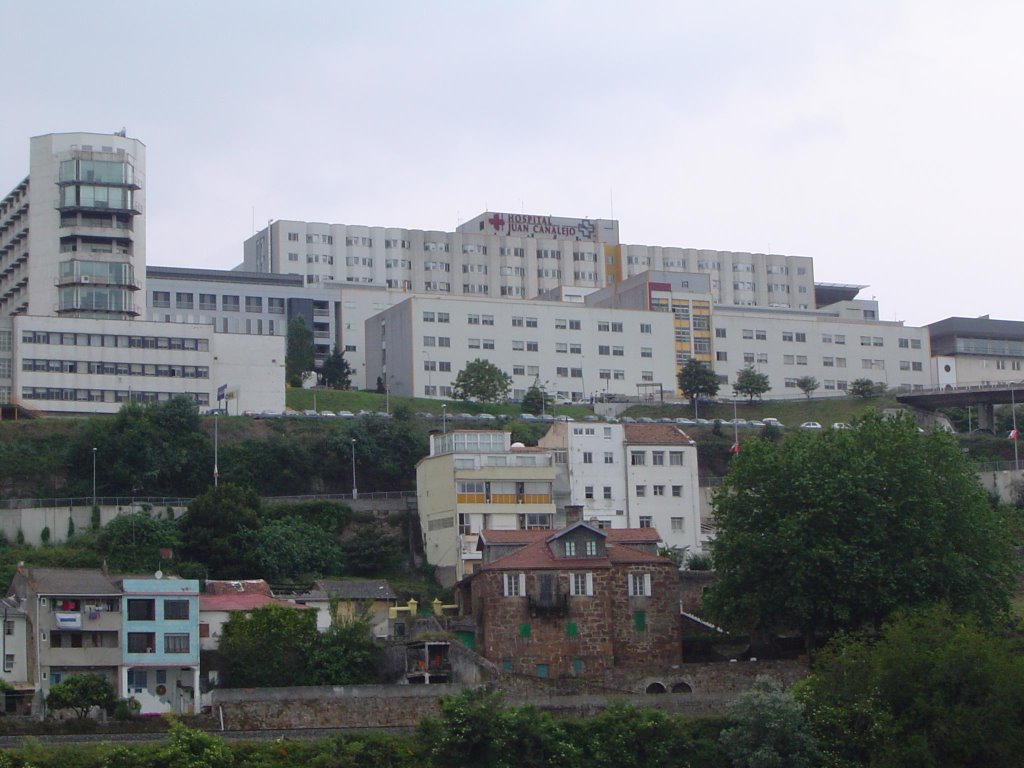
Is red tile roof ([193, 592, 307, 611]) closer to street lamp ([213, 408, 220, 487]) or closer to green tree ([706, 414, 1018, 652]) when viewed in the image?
green tree ([706, 414, 1018, 652])

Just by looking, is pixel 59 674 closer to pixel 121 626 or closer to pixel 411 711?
pixel 121 626

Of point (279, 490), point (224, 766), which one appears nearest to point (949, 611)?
point (224, 766)

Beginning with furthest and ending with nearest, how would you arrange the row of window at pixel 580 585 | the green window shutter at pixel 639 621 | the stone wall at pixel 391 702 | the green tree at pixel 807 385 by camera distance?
1. the green tree at pixel 807 385
2. the green window shutter at pixel 639 621
3. the row of window at pixel 580 585
4. the stone wall at pixel 391 702

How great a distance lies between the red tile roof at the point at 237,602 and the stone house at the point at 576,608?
1082 centimetres

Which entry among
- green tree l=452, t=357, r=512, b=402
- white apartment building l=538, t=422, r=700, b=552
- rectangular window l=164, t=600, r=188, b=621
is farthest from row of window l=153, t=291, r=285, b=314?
rectangular window l=164, t=600, r=188, b=621

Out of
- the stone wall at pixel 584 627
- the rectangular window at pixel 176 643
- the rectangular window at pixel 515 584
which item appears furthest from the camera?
the rectangular window at pixel 515 584

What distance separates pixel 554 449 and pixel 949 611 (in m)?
38.8

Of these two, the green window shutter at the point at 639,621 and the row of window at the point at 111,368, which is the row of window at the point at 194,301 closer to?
the row of window at the point at 111,368

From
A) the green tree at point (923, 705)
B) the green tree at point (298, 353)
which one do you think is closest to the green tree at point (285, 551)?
the green tree at point (923, 705)

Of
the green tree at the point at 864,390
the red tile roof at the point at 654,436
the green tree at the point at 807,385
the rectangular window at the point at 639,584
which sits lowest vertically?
the rectangular window at the point at 639,584

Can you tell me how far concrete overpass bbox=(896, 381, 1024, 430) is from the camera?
493 ft

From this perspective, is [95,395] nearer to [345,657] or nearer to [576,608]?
[345,657]

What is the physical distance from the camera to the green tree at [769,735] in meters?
66.5

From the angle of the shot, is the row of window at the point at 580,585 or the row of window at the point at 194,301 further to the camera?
the row of window at the point at 194,301
